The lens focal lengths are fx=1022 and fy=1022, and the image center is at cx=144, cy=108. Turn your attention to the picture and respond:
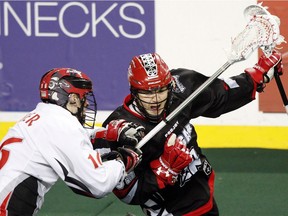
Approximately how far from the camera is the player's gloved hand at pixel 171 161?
4594mm

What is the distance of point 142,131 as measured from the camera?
4668 mm

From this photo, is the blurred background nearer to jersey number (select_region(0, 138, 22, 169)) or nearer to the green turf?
the green turf

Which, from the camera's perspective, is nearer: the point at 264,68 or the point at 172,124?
the point at 172,124

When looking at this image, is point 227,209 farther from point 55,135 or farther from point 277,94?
point 55,135

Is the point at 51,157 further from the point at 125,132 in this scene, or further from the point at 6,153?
the point at 125,132

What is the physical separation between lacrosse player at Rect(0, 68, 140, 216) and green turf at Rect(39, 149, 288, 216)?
1.77m

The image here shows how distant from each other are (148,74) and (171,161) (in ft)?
1.35

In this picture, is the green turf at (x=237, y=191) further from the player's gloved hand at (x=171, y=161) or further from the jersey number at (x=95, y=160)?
the jersey number at (x=95, y=160)

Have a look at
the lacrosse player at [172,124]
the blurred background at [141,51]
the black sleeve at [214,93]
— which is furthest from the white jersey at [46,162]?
the blurred background at [141,51]

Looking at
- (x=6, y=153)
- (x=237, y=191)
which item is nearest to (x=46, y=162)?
(x=6, y=153)

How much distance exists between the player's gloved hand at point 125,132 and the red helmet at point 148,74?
0.59 ft

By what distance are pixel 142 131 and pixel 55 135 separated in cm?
57

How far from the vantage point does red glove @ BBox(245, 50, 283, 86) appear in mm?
5004

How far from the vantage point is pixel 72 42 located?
727 cm
